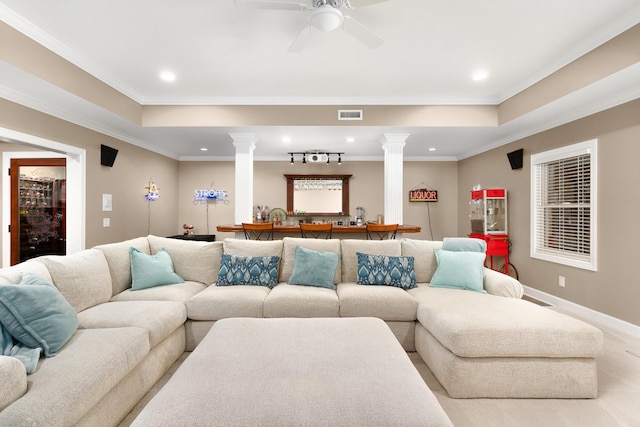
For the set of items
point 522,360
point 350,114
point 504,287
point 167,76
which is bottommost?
point 522,360

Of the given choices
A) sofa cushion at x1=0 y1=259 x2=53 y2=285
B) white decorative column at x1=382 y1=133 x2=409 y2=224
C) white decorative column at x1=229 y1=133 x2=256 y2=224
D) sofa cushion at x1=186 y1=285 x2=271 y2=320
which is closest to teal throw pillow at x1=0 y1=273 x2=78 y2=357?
sofa cushion at x1=0 y1=259 x2=53 y2=285

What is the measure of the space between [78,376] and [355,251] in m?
2.54

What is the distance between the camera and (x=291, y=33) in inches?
113

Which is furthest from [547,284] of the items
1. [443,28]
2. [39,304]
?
[39,304]

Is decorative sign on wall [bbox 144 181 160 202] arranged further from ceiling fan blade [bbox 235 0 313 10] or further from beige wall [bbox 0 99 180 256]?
ceiling fan blade [bbox 235 0 313 10]

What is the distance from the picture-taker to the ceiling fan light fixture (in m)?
2.24

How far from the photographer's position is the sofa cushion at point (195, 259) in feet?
10.9

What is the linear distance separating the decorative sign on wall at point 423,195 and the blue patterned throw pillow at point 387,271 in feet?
13.3

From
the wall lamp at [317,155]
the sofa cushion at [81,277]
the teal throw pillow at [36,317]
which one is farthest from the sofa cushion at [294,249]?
the wall lamp at [317,155]

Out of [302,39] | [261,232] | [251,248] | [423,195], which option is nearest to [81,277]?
[251,248]

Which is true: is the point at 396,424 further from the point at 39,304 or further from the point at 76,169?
the point at 76,169

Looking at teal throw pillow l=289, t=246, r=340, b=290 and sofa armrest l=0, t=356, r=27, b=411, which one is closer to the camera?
sofa armrest l=0, t=356, r=27, b=411

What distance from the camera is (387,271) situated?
3.18 metres

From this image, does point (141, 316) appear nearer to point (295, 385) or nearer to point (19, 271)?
point (19, 271)
